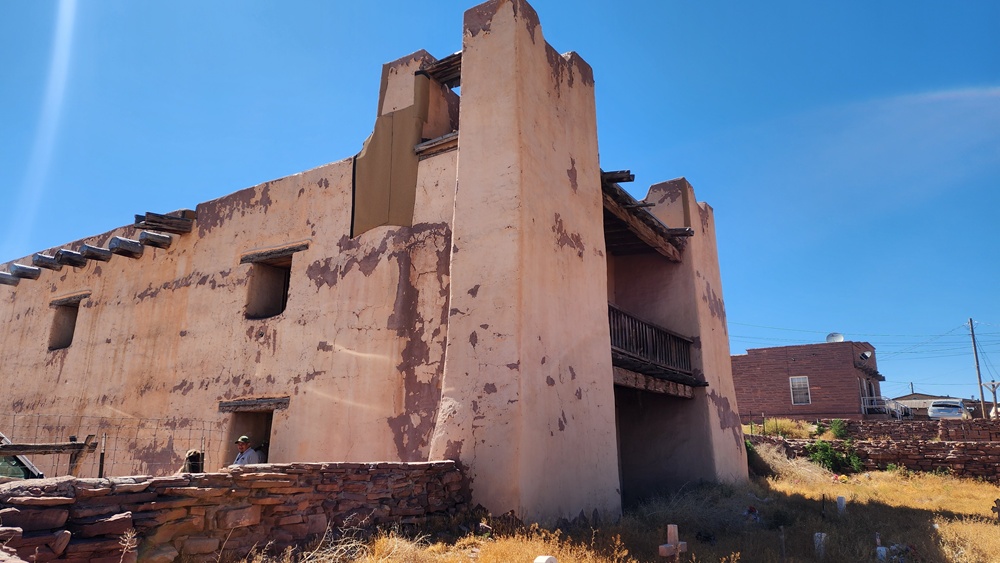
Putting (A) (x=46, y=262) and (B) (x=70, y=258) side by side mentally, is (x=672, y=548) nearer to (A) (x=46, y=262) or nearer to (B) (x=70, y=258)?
(B) (x=70, y=258)

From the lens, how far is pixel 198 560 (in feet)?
16.5

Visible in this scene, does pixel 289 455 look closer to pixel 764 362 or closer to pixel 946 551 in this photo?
pixel 946 551

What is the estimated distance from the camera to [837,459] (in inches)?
787

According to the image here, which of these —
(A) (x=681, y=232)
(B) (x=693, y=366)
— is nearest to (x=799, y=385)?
(B) (x=693, y=366)

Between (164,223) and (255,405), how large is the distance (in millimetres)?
4808

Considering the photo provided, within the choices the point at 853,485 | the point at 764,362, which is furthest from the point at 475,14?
the point at 764,362

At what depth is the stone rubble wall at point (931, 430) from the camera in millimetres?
21344

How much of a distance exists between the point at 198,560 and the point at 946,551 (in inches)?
313

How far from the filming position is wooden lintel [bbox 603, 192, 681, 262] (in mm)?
12117

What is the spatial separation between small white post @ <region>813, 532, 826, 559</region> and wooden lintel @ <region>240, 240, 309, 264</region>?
896 centimetres

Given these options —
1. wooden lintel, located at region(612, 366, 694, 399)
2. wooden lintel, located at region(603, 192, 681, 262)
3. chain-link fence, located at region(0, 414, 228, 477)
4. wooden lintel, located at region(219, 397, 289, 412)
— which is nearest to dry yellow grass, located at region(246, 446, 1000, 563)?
wooden lintel, located at region(612, 366, 694, 399)

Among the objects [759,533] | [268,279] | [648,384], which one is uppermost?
[268,279]

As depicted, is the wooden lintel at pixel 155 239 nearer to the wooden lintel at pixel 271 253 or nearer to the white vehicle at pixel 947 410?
the wooden lintel at pixel 271 253

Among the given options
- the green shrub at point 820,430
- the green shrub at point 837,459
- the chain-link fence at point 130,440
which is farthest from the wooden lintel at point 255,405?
the green shrub at point 820,430
